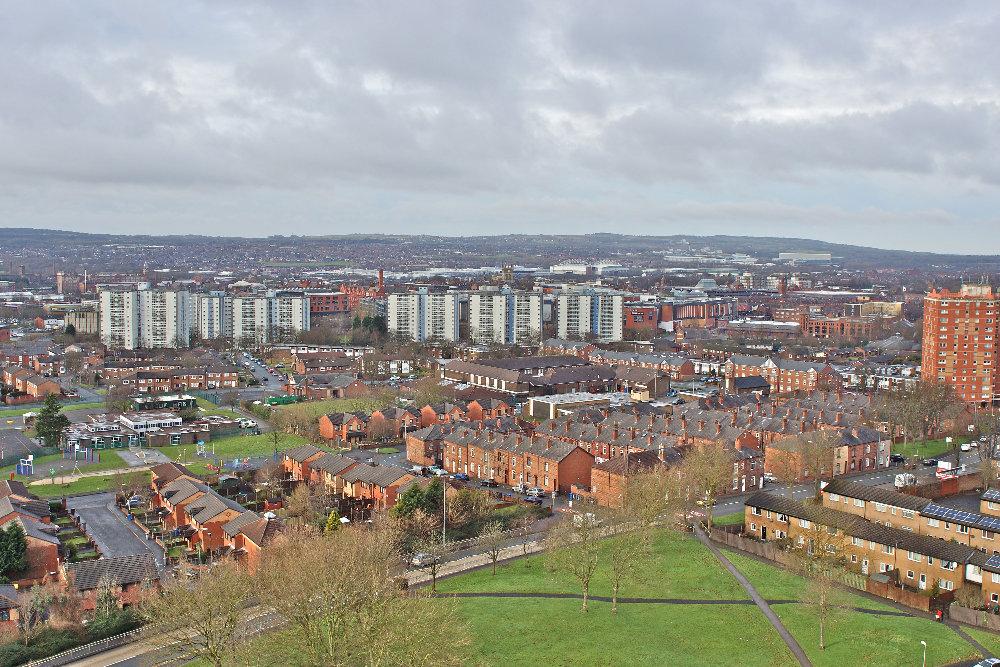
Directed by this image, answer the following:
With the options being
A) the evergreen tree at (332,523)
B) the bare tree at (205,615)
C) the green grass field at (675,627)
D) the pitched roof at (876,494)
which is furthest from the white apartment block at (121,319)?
the bare tree at (205,615)

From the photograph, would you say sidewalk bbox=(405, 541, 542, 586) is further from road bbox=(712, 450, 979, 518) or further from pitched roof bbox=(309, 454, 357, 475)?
pitched roof bbox=(309, 454, 357, 475)

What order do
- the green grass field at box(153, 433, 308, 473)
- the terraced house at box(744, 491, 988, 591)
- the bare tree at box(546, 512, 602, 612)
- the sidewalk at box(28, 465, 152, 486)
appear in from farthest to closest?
the green grass field at box(153, 433, 308, 473) < the sidewalk at box(28, 465, 152, 486) < the terraced house at box(744, 491, 988, 591) < the bare tree at box(546, 512, 602, 612)

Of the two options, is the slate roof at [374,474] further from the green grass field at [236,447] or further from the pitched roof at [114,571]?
the pitched roof at [114,571]

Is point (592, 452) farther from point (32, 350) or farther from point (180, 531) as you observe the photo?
point (32, 350)

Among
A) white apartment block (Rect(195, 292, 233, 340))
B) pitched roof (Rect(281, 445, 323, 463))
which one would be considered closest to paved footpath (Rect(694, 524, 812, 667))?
pitched roof (Rect(281, 445, 323, 463))

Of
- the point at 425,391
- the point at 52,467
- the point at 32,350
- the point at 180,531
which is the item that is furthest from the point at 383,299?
the point at 180,531

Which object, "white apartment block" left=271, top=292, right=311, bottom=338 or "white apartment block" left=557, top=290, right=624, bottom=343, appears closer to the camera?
"white apartment block" left=271, top=292, right=311, bottom=338

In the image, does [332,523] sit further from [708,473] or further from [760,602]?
[708,473]

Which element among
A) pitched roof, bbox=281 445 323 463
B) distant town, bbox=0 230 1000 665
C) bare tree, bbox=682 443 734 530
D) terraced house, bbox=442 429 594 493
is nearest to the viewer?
distant town, bbox=0 230 1000 665
